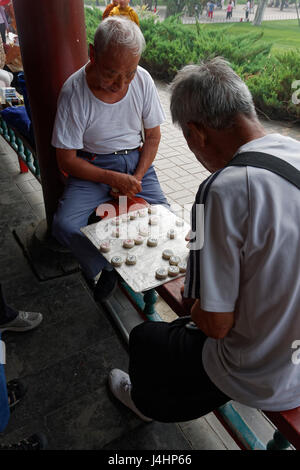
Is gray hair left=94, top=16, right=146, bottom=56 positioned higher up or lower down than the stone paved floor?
higher up

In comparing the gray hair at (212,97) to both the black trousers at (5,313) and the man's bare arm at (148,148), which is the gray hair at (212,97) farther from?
the black trousers at (5,313)

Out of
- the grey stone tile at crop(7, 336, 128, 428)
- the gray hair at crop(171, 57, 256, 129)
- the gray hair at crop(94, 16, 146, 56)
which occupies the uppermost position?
the gray hair at crop(94, 16, 146, 56)

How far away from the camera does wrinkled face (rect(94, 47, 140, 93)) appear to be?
6.28 ft

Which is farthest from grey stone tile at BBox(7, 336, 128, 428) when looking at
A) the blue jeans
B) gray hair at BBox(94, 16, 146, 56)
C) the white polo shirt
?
gray hair at BBox(94, 16, 146, 56)

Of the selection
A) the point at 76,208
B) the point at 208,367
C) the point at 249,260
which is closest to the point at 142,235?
the point at 76,208

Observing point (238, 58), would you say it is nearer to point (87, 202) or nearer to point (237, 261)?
point (87, 202)

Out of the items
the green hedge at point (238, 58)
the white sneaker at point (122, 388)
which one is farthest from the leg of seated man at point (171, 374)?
the green hedge at point (238, 58)

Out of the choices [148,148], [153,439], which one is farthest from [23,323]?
[148,148]

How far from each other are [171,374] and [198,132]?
2.85 ft

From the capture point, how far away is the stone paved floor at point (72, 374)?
1777mm

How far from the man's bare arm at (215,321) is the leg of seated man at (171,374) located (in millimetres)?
260

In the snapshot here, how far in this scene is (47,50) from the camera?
7.24 ft

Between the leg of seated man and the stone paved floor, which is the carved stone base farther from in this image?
the leg of seated man

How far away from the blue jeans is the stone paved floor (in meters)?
0.39
